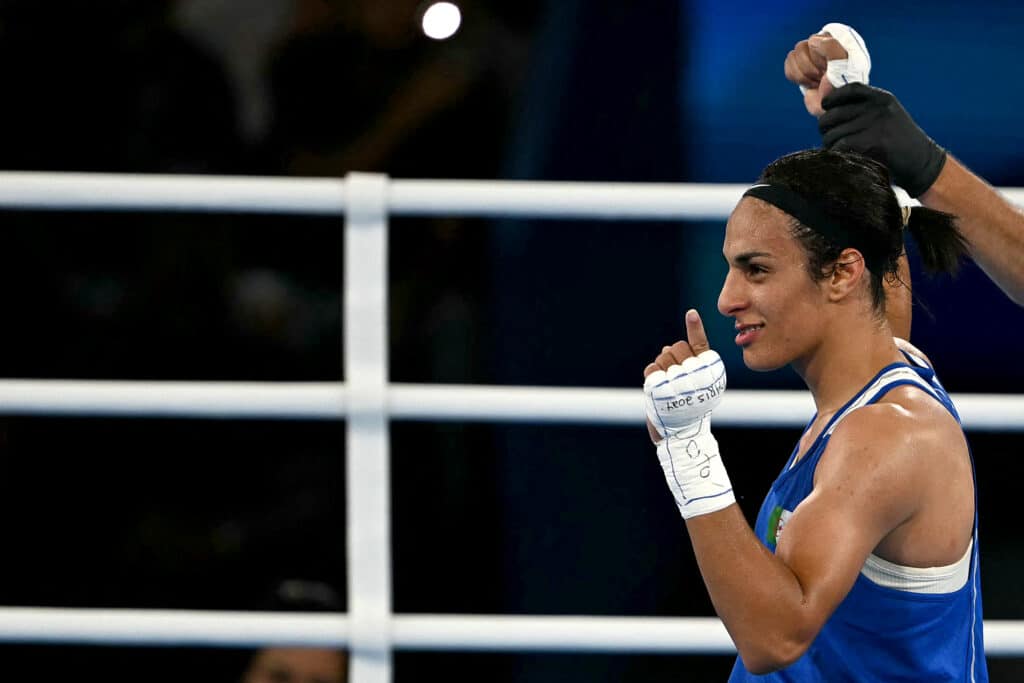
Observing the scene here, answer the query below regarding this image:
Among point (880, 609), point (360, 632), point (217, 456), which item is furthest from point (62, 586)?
point (880, 609)

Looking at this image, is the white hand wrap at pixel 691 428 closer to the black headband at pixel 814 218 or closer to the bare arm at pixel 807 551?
the bare arm at pixel 807 551

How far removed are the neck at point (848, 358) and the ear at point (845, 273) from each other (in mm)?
48

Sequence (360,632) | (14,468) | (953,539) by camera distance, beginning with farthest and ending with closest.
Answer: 1. (14,468)
2. (360,632)
3. (953,539)

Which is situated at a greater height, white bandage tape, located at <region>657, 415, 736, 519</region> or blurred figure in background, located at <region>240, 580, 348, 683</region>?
blurred figure in background, located at <region>240, 580, 348, 683</region>

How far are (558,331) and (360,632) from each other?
1.15 metres

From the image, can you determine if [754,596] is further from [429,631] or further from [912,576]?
[429,631]

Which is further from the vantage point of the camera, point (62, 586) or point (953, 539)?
point (62, 586)

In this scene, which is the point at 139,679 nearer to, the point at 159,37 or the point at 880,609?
the point at 159,37

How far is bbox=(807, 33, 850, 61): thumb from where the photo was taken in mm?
1930

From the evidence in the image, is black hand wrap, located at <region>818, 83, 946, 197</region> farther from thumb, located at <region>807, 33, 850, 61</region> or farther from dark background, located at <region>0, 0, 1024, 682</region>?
dark background, located at <region>0, 0, 1024, 682</region>

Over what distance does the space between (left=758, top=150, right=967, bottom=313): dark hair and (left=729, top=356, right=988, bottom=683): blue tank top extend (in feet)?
0.47

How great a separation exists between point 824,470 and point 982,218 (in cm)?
61

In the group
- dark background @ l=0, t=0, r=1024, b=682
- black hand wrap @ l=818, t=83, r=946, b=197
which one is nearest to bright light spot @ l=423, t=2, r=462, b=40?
dark background @ l=0, t=0, r=1024, b=682

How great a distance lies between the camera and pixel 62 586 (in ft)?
10.4
